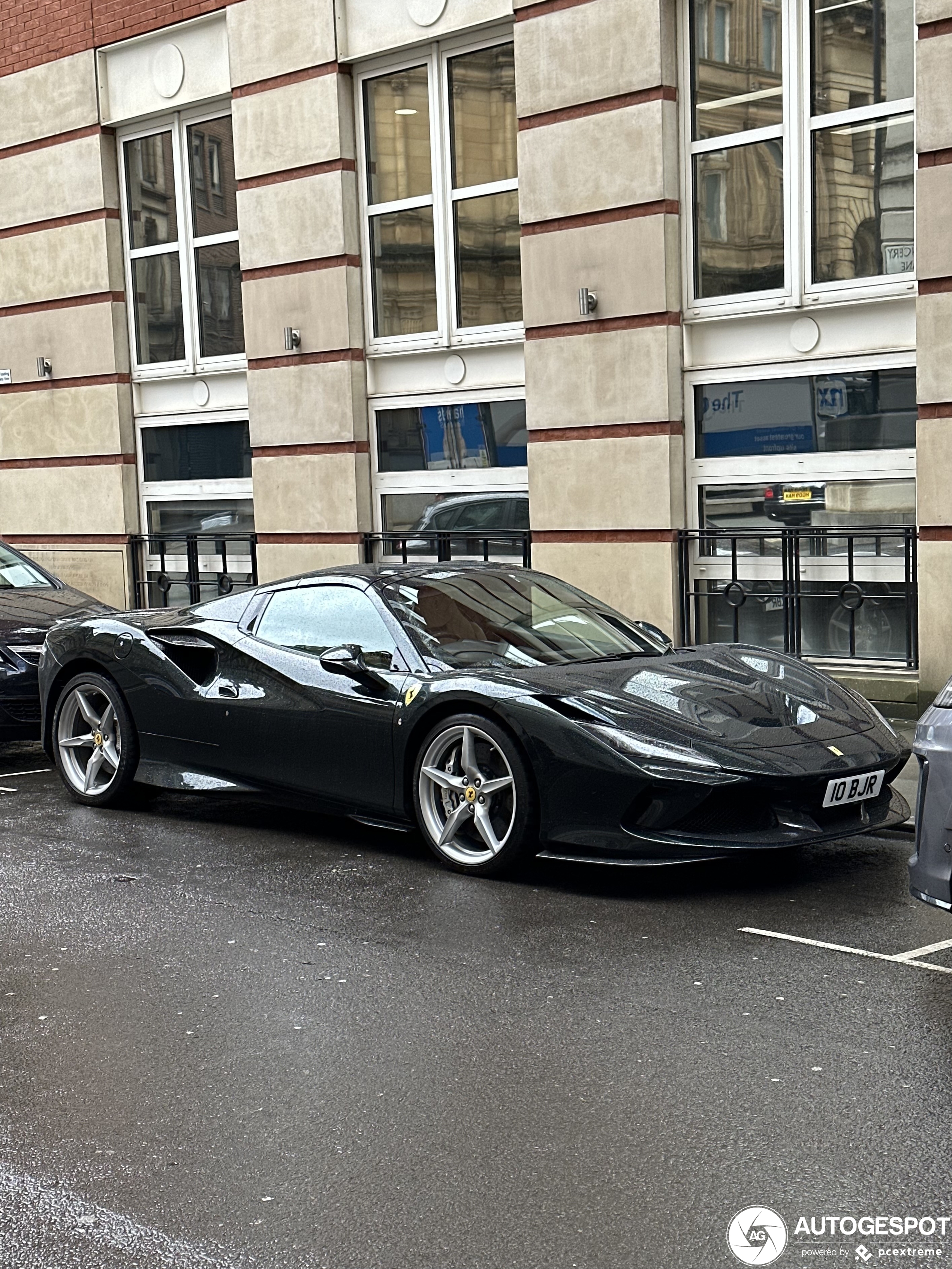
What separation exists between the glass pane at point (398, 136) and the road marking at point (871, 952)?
953 cm

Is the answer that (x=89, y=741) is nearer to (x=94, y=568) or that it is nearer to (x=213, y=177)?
(x=94, y=568)

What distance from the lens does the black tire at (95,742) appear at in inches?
334

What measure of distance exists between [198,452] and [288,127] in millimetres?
3488

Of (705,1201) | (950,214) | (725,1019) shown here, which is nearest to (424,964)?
(725,1019)

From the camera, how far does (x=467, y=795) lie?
6855 mm

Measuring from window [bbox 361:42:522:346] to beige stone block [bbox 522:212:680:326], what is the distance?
1.72 ft

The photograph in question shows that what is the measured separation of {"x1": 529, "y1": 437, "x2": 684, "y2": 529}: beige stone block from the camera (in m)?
12.0

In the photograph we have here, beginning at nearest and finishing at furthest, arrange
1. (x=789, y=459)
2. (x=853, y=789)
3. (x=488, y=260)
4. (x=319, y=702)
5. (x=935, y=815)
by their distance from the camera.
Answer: (x=935, y=815) < (x=853, y=789) < (x=319, y=702) < (x=789, y=459) < (x=488, y=260)

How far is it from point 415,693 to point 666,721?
48.9 inches

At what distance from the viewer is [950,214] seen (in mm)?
10188

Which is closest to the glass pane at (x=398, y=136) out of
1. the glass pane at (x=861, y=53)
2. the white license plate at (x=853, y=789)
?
the glass pane at (x=861, y=53)

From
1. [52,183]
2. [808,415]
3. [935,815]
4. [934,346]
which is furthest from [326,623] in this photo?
[52,183]

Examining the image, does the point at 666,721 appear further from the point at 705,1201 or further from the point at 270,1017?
the point at 705,1201

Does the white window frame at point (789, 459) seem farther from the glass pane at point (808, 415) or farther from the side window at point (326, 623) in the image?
the side window at point (326, 623)
